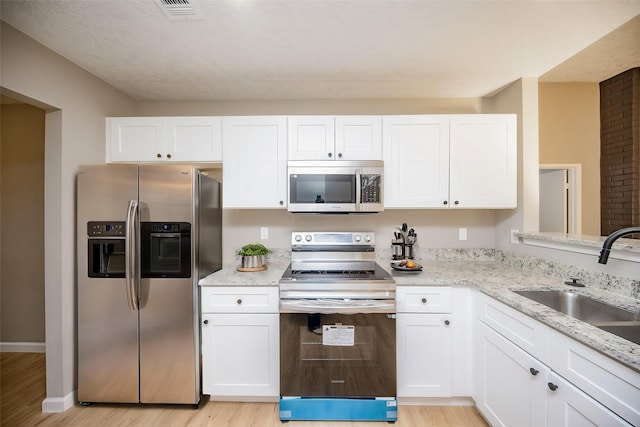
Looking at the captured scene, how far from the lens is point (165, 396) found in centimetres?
194

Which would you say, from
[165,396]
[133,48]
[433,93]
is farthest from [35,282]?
[433,93]

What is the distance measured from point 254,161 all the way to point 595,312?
2.43 m

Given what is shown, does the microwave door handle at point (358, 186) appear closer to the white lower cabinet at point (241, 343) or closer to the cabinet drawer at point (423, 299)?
the cabinet drawer at point (423, 299)

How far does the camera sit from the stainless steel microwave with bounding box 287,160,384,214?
7.22 ft

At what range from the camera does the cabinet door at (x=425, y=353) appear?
6.25 ft

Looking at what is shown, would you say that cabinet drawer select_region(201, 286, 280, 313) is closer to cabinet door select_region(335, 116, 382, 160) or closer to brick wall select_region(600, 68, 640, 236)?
cabinet door select_region(335, 116, 382, 160)

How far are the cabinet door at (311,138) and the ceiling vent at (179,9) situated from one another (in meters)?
0.95

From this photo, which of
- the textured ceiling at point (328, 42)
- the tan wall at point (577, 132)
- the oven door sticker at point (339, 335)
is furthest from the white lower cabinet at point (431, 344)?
the tan wall at point (577, 132)

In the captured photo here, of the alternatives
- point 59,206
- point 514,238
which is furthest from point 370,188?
point 59,206

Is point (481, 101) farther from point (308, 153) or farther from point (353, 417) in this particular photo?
point (353, 417)

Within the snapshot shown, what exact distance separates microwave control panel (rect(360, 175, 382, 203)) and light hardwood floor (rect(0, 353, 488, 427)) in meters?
1.55

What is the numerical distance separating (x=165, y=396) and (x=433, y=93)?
10.9 feet

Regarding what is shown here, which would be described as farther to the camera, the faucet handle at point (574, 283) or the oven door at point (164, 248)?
the oven door at point (164, 248)

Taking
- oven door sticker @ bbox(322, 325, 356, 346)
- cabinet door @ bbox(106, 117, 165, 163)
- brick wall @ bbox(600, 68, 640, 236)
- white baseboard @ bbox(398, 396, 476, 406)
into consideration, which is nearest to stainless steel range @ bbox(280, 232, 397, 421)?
oven door sticker @ bbox(322, 325, 356, 346)
